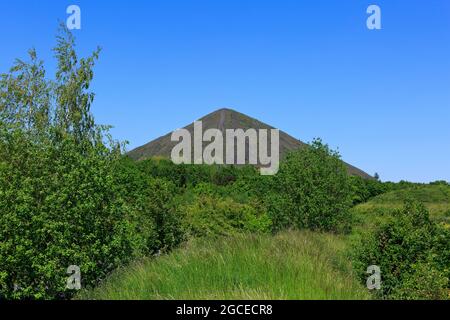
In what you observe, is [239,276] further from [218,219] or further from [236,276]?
[218,219]

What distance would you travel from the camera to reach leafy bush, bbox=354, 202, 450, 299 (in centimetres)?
1285

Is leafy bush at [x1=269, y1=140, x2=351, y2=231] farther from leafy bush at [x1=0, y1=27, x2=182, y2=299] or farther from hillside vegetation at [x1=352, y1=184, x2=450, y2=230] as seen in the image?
hillside vegetation at [x1=352, y1=184, x2=450, y2=230]

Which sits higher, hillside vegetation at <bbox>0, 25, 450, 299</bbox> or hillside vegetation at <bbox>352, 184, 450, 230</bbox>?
hillside vegetation at <bbox>352, 184, 450, 230</bbox>

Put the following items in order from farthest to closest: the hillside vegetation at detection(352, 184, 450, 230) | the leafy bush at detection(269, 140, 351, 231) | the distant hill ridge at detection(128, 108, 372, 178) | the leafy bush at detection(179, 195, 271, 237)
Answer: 1. the distant hill ridge at detection(128, 108, 372, 178)
2. the hillside vegetation at detection(352, 184, 450, 230)
3. the leafy bush at detection(269, 140, 351, 231)
4. the leafy bush at detection(179, 195, 271, 237)

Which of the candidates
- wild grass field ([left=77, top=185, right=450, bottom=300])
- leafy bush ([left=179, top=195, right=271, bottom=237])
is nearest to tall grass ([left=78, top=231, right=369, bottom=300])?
wild grass field ([left=77, top=185, right=450, bottom=300])

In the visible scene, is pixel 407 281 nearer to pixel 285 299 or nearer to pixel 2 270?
pixel 285 299

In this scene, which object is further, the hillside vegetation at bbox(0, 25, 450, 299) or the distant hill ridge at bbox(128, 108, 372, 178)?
the distant hill ridge at bbox(128, 108, 372, 178)

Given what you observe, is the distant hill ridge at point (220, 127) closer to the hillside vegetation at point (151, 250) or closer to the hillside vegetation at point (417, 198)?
the hillside vegetation at point (417, 198)

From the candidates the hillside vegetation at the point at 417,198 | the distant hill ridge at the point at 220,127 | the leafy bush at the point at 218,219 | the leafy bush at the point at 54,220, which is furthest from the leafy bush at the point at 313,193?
the distant hill ridge at the point at 220,127

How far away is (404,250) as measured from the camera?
13211 mm

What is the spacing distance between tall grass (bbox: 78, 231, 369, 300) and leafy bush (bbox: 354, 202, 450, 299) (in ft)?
3.04

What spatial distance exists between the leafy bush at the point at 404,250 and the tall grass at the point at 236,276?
0.93 m
